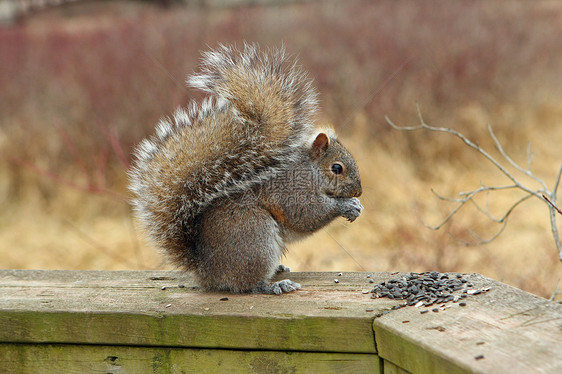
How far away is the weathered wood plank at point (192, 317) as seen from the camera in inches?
61.2

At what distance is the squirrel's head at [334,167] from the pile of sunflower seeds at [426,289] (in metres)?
0.38

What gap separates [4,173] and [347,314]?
4.52 m

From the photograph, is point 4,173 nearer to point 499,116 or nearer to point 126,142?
point 126,142

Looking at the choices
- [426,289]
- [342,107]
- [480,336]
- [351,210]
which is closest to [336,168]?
[351,210]

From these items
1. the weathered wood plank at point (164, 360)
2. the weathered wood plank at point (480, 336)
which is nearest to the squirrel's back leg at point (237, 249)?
the weathered wood plank at point (164, 360)

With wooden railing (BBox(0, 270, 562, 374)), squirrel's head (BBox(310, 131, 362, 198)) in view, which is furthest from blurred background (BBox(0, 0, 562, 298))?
wooden railing (BBox(0, 270, 562, 374))

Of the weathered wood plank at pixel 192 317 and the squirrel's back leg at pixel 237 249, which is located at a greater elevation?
the squirrel's back leg at pixel 237 249

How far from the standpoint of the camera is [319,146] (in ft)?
6.87

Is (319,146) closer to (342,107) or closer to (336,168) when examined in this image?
(336,168)

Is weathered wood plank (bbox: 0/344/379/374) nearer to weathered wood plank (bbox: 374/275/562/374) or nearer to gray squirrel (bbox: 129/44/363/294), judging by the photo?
weathered wood plank (bbox: 374/275/562/374)

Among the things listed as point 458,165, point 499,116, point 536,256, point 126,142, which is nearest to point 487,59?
point 499,116

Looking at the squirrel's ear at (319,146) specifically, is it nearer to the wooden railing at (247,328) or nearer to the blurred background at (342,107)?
the wooden railing at (247,328)

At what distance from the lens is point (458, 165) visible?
533 centimetres

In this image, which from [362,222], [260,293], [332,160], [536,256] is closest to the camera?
[260,293]
